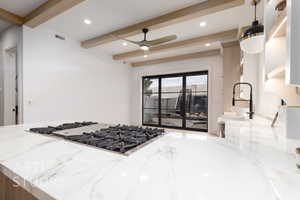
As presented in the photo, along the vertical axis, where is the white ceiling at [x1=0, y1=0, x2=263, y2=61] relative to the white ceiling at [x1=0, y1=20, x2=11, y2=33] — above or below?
below

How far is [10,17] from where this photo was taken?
251 cm

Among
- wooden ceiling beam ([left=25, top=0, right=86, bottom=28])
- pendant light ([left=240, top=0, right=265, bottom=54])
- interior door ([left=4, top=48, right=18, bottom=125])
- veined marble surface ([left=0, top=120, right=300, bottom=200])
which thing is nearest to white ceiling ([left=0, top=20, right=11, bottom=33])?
interior door ([left=4, top=48, right=18, bottom=125])

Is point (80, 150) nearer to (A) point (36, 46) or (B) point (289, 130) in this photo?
(B) point (289, 130)

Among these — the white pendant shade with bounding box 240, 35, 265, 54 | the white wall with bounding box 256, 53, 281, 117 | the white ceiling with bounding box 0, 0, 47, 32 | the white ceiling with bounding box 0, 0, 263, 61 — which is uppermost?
the white ceiling with bounding box 0, 0, 47, 32

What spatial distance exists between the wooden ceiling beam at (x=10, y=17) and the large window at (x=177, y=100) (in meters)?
3.85

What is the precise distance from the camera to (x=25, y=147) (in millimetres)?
931

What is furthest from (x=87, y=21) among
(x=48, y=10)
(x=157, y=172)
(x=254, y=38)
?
(x=157, y=172)

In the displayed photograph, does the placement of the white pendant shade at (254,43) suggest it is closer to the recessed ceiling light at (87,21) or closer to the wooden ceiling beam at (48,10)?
the wooden ceiling beam at (48,10)

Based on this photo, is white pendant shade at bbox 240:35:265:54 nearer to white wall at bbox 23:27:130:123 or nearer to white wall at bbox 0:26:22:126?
white wall at bbox 23:27:130:123

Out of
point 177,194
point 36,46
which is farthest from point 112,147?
point 36,46

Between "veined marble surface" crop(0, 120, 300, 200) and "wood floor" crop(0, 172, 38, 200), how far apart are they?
25cm

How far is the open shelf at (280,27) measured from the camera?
2.40ft

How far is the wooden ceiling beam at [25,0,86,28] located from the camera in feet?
6.67

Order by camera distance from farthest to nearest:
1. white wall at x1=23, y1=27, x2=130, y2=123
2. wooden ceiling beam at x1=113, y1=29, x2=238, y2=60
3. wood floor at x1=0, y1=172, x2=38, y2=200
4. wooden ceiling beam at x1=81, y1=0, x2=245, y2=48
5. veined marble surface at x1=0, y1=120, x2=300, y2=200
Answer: wooden ceiling beam at x1=113, y1=29, x2=238, y2=60 → white wall at x1=23, y1=27, x2=130, y2=123 → wooden ceiling beam at x1=81, y1=0, x2=245, y2=48 → wood floor at x1=0, y1=172, x2=38, y2=200 → veined marble surface at x1=0, y1=120, x2=300, y2=200
